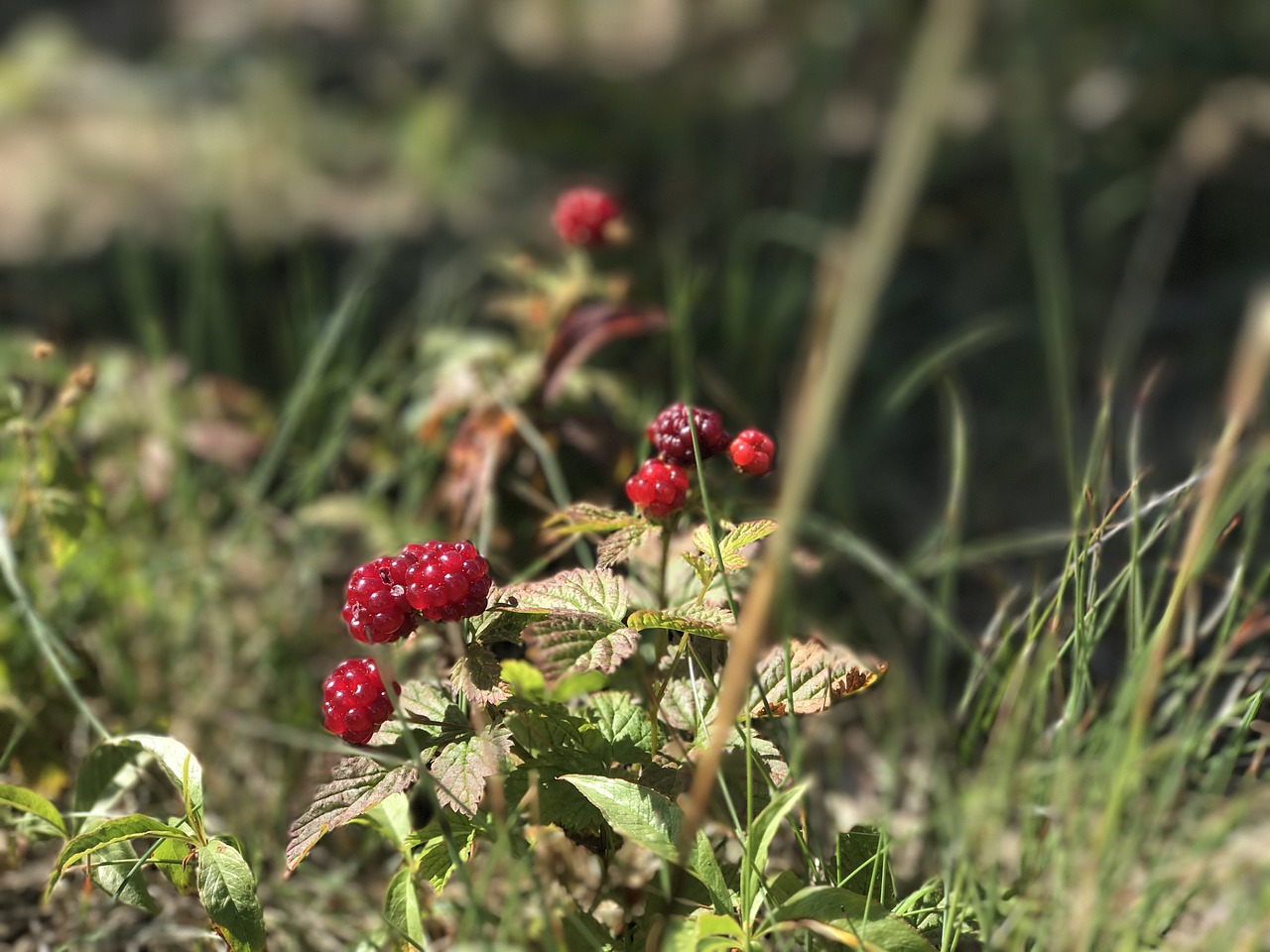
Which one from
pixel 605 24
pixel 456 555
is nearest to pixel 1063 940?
pixel 456 555

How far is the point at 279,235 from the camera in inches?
110

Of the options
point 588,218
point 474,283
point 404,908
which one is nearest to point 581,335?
point 588,218

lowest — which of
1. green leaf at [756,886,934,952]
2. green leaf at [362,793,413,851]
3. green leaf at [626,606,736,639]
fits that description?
green leaf at [362,793,413,851]

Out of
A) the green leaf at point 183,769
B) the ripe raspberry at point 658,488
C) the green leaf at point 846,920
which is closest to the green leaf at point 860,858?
the green leaf at point 846,920

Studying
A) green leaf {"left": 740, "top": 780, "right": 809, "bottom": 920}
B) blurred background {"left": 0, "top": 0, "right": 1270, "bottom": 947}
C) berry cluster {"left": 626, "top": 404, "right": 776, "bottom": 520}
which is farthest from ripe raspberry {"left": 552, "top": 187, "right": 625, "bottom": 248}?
green leaf {"left": 740, "top": 780, "right": 809, "bottom": 920}

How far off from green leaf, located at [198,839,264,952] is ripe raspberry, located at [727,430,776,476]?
60 centimetres

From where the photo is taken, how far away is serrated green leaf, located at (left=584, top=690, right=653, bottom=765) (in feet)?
3.54

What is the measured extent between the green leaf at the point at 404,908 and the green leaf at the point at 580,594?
0.28 meters

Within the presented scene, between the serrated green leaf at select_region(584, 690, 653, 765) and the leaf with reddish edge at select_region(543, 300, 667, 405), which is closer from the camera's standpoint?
the serrated green leaf at select_region(584, 690, 653, 765)

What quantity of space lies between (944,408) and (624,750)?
1.51 metres

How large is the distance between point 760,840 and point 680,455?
0.38 m

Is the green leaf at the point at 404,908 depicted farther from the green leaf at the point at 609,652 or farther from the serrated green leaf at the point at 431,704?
the green leaf at the point at 609,652

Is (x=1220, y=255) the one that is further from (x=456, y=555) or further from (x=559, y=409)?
(x=456, y=555)

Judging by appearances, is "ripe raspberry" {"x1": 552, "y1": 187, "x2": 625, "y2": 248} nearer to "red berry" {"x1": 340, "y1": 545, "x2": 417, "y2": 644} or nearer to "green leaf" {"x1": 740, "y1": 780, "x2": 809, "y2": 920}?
"red berry" {"x1": 340, "y1": 545, "x2": 417, "y2": 644}
